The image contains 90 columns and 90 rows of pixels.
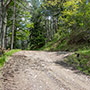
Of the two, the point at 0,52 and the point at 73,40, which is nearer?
the point at 0,52

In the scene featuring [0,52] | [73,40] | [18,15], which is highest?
[18,15]

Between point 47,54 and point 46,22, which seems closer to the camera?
point 47,54

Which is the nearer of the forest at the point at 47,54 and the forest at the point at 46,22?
the forest at the point at 47,54

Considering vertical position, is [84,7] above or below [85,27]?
above

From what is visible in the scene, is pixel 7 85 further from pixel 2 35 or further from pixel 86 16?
pixel 86 16

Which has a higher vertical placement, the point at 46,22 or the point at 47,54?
the point at 46,22

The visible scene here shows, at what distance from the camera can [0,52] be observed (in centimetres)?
735

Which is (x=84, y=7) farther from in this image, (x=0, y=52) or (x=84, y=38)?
(x=0, y=52)

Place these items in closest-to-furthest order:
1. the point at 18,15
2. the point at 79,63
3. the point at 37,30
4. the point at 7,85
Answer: the point at 7,85 < the point at 79,63 < the point at 18,15 < the point at 37,30

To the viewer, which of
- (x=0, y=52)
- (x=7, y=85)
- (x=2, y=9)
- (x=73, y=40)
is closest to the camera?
(x=7, y=85)

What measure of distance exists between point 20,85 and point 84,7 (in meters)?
10.2

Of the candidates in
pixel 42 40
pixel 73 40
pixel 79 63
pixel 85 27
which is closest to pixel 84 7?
pixel 85 27

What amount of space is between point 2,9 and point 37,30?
13.8 metres

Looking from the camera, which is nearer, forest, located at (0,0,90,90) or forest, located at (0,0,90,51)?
forest, located at (0,0,90,90)
